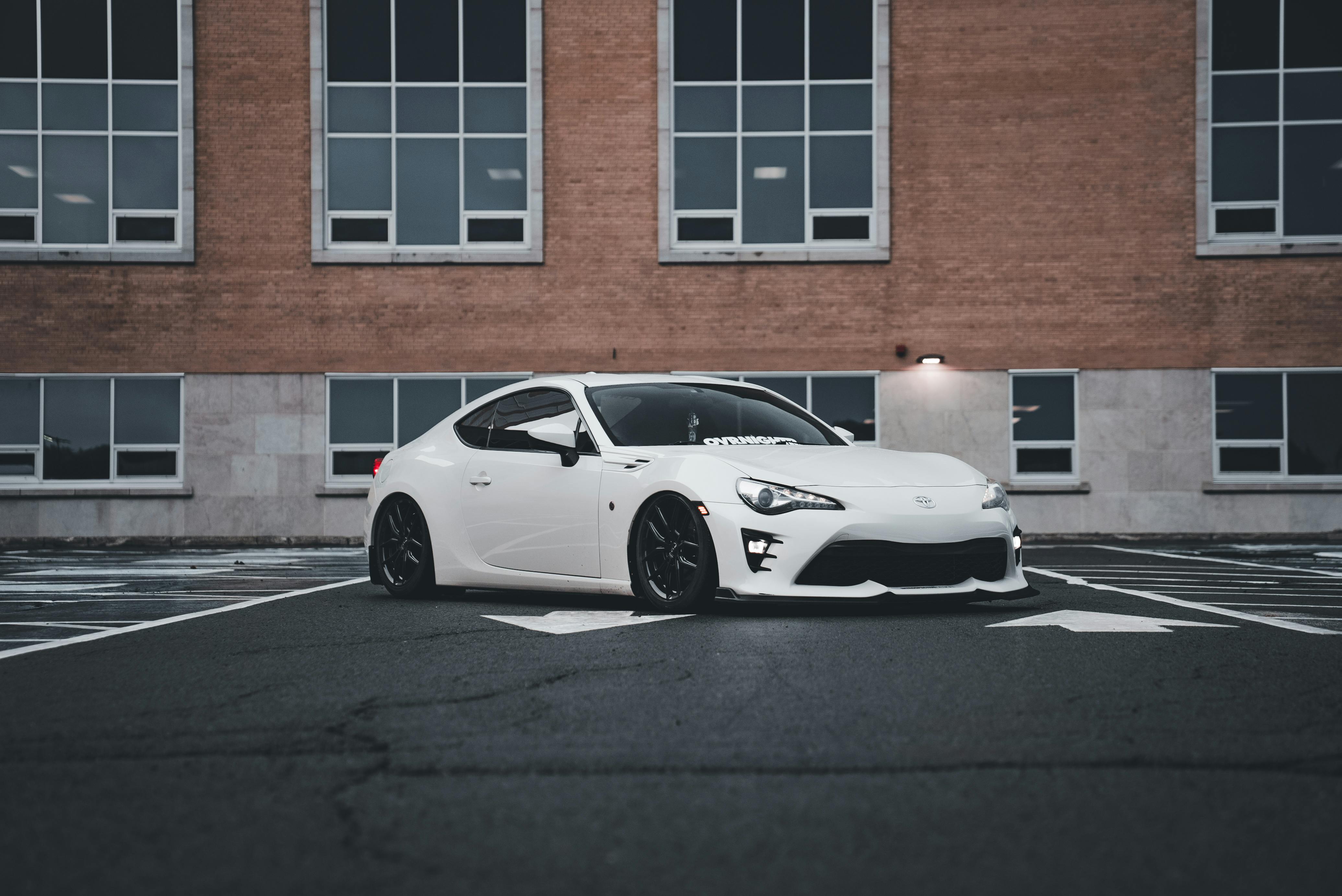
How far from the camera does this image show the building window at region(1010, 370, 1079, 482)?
22188 millimetres

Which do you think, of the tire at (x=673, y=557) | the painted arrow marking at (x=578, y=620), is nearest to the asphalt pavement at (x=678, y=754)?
the painted arrow marking at (x=578, y=620)

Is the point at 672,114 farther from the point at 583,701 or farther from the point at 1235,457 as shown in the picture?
the point at 583,701

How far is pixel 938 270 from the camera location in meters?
22.0

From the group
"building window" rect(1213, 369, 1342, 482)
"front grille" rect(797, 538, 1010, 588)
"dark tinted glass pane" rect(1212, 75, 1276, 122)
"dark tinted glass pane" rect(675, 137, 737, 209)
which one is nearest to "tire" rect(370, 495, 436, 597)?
"front grille" rect(797, 538, 1010, 588)

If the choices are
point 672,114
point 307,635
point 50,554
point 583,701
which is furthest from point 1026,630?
point 672,114

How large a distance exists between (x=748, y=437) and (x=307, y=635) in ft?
9.45

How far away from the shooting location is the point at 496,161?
73.4 ft

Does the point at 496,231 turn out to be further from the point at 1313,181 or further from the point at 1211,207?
the point at 1313,181

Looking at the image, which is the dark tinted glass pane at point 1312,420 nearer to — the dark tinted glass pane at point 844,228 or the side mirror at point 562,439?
the dark tinted glass pane at point 844,228

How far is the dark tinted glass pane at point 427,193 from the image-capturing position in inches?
879

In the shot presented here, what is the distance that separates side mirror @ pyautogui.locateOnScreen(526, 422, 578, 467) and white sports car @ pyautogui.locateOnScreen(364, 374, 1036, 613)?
11 millimetres

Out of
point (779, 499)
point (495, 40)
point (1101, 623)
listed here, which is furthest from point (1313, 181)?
point (779, 499)

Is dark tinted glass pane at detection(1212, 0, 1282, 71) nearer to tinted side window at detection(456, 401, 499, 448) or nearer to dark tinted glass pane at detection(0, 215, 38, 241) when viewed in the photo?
tinted side window at detection(456, 401, 499, 448)

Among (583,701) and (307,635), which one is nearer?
(583,701)
